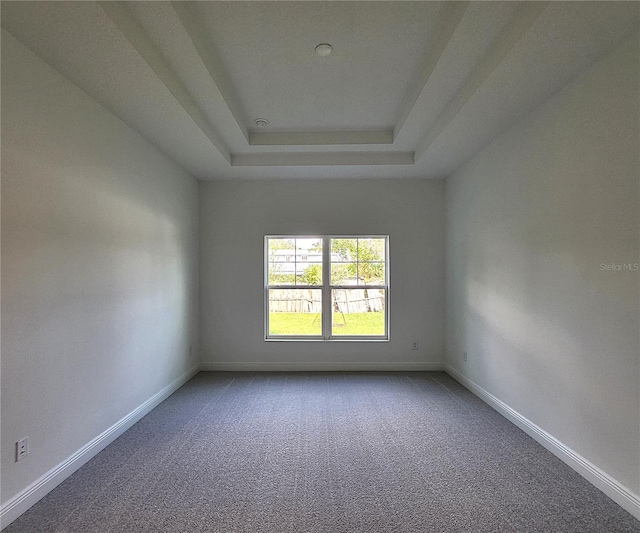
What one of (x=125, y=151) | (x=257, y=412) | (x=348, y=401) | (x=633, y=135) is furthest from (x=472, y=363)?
(x=125, y=151)

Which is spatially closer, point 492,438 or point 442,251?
point 492,438

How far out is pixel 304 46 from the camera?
2.37 meters

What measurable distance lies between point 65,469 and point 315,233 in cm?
349

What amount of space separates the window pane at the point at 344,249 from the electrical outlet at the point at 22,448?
3.66m

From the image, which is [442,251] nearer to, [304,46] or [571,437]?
[571,437]

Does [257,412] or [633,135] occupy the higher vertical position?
[633,135]

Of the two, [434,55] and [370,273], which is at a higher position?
[434,55]

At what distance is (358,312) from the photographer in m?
4.97

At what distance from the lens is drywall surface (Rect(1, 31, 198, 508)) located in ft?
6.38

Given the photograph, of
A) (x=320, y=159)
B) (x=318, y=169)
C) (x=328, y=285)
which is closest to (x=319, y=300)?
(x=328, y=285)

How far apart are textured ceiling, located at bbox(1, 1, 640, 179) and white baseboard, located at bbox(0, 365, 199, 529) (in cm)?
251

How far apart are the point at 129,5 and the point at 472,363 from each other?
4.22m

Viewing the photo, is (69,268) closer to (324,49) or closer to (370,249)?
(324,49)

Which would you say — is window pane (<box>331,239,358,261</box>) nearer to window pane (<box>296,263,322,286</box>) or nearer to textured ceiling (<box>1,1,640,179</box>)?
window pane (<box>296,263,322,286</box>)
